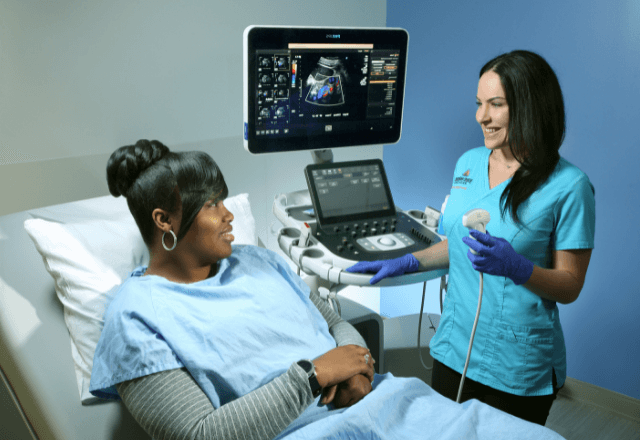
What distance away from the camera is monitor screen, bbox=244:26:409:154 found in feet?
4.92

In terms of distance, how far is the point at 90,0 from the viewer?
149cm

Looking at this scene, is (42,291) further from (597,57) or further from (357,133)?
(597,57)

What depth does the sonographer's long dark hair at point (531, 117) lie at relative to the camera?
1.23 meters

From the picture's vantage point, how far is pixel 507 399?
1362 mm

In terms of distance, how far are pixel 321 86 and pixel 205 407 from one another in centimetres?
103

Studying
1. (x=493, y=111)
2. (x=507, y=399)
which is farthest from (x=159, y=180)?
(x=507, y=399)

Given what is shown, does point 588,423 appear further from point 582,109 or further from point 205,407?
point 205,407

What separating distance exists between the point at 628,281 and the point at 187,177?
166 centimetres

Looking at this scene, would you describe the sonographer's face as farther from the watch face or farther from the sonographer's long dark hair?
the watch face

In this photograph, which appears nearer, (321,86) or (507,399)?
(507,399)

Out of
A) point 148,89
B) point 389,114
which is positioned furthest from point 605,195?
point 148,89

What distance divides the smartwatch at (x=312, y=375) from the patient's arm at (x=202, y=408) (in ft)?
0.07

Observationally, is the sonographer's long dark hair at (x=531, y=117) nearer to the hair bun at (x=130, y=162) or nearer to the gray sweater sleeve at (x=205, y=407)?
the gray sweater sleeve at (x=205, y=407)

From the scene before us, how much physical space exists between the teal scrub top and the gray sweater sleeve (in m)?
0.57
